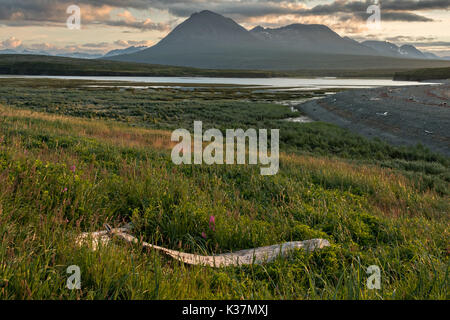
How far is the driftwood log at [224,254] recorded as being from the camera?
4.07 meters

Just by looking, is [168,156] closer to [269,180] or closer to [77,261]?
[269,180]

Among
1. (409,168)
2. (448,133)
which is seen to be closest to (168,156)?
(409,168)

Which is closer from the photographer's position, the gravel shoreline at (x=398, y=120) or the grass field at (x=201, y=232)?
the grass field at (x=201, y=232)

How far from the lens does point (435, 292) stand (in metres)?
3.30

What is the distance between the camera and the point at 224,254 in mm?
4742

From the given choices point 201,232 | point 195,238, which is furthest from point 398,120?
point 195,238

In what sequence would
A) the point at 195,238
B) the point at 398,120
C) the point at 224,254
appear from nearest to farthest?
the point at 224,254 → the point at 195,238 → the point at 398,120

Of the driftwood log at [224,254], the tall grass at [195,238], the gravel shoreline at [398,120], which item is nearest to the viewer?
the tall grass at [195,238]

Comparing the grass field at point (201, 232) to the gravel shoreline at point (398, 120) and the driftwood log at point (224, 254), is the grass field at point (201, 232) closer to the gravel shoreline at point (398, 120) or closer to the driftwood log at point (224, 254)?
the driftwood log at point (224, 254)

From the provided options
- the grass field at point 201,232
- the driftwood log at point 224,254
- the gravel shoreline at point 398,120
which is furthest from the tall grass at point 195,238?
the gravel shoreline at point 398,120

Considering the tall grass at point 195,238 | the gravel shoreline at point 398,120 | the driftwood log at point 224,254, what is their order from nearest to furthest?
the tall grass at point 195,238, the driftwood log at point 224,254, the gravel shoreline at point 398,120

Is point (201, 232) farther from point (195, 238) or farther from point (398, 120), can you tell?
point (398, 120)

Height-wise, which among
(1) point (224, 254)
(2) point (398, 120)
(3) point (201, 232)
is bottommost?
(1) point (224, 254)

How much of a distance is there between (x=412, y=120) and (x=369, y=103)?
45.5 feet
